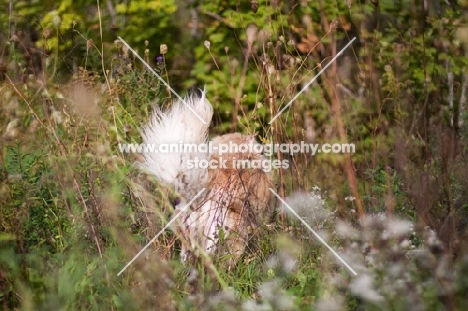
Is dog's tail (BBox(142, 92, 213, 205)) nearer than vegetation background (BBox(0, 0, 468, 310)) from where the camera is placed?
No

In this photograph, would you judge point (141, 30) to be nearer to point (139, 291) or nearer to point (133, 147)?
point (133, 147)

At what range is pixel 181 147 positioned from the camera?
3.42 meters

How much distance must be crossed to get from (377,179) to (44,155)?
71.0 inches

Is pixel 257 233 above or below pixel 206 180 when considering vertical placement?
below

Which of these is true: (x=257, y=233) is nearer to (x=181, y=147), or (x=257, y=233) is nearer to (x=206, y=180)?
(x=206, y=180)

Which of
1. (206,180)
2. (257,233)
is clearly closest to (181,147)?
(206,180)

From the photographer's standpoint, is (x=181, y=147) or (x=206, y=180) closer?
(x=181, y=147)

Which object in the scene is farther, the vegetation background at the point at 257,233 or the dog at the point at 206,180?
the dog at the point at 206,180

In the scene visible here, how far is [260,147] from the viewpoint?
12.5 feet

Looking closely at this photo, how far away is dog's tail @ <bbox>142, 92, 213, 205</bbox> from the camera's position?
3420 mm

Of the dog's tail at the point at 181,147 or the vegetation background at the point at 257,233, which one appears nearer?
the vegetation background at the point at 257,233

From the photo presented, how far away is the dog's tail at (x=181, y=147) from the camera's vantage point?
3.42 meters

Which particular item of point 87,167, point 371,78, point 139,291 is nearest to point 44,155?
point 87,167

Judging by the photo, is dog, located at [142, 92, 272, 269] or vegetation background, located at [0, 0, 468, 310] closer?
vegetation background, located at [0, 0, 468, 310]
